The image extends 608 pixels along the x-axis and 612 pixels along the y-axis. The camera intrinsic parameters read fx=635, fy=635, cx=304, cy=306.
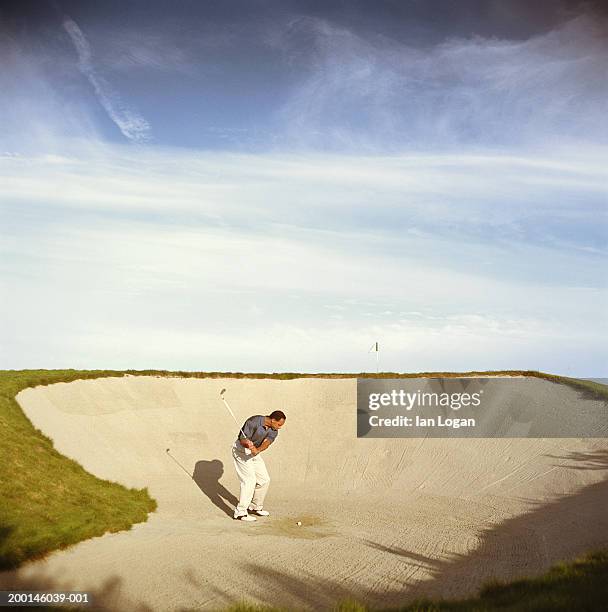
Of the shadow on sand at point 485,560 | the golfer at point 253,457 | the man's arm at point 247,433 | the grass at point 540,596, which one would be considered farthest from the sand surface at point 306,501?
the man's arm at point 247,433

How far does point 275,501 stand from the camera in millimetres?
17531

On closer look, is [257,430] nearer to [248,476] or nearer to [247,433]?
[247,433]

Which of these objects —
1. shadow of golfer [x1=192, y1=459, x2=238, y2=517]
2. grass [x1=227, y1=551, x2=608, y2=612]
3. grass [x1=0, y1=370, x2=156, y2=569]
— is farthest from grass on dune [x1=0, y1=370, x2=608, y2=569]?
grass [x1=227, y1=551, x2=608, y2=612]

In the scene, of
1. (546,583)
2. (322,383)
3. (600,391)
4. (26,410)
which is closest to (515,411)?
(600,391)

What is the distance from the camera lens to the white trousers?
1455 cm

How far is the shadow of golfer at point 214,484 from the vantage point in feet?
56.0

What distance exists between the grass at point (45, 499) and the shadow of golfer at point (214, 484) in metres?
1.85

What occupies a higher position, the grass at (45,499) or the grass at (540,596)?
the grass at (45,499)

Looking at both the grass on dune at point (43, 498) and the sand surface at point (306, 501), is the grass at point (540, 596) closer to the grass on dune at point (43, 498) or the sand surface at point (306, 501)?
the sand surface at point (306, 501)

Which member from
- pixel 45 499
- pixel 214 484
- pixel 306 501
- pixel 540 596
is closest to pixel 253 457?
pixel 306 501

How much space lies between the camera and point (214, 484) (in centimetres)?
1938

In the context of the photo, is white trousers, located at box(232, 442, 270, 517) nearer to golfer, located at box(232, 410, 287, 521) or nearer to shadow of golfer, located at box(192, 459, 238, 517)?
golfer, located at box(232, 410, 287, 521)

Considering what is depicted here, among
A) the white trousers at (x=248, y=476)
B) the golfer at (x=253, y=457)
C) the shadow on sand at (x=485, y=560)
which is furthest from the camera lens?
the white trousers at (x=248, y=476)

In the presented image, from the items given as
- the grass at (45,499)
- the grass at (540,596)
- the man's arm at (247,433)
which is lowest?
the grass at (540,596)
